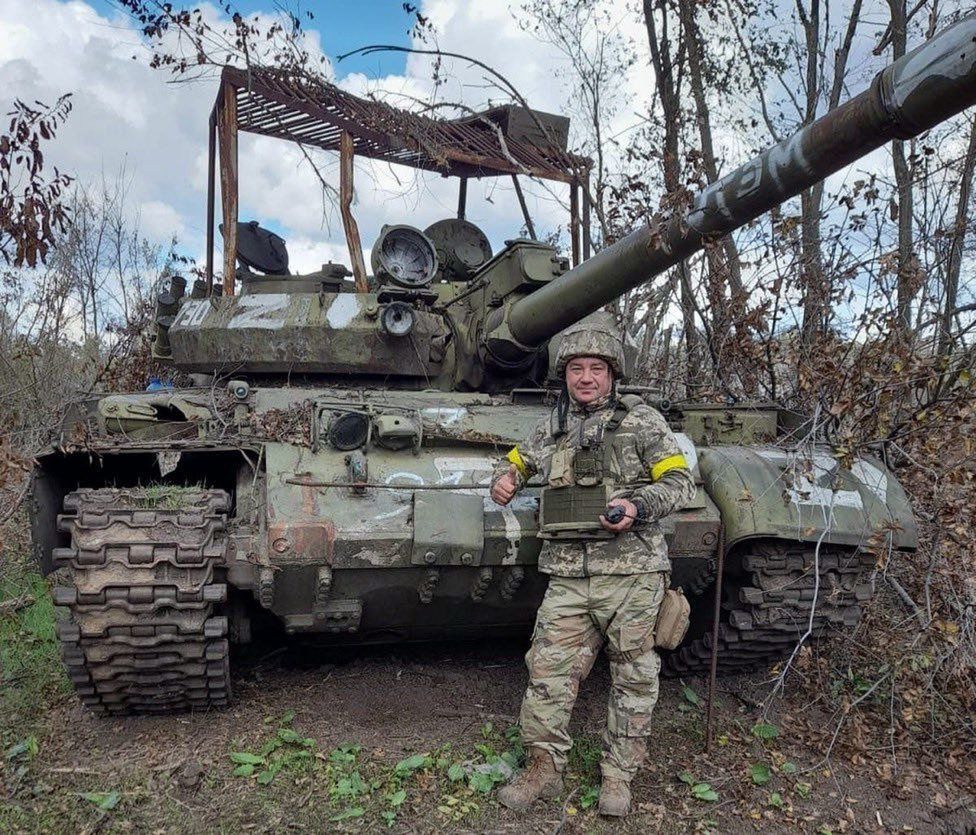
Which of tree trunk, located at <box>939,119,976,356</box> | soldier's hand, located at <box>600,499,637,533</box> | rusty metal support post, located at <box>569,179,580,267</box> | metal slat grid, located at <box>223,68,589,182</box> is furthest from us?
rusty metal support post, located at <box>569,179,580,267</box>

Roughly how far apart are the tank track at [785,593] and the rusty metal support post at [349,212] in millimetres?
4077

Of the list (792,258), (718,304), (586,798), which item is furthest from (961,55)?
(718,304)

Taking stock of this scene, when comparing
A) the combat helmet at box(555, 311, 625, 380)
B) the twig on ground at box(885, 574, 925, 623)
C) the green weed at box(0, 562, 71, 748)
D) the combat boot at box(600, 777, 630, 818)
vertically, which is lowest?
the combat boot at box(600, 777, 630, 818)

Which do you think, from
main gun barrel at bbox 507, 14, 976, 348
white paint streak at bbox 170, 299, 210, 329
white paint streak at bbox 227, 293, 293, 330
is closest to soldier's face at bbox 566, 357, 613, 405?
main gun barrel at bbox 507, 14, 976, 348

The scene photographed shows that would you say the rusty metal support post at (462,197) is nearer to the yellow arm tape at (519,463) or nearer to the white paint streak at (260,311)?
the white paint streak at (260,311)

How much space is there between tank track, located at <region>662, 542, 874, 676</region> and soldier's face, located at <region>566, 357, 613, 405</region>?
135 centimetres

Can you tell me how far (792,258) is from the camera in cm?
841

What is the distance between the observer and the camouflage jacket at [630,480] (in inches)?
162

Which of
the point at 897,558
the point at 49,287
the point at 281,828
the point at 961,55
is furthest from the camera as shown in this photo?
the point at 49,287

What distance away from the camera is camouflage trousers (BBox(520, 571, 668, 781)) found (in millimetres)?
4129

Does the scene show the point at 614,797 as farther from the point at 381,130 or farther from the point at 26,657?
the point at 381,130

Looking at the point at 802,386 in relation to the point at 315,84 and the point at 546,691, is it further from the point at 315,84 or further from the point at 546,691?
the point at 315,84

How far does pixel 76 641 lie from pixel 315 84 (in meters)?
6.51

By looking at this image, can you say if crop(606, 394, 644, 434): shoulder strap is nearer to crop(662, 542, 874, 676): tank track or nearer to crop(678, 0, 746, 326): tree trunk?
crop(662, 542, 874, 676): tank track
